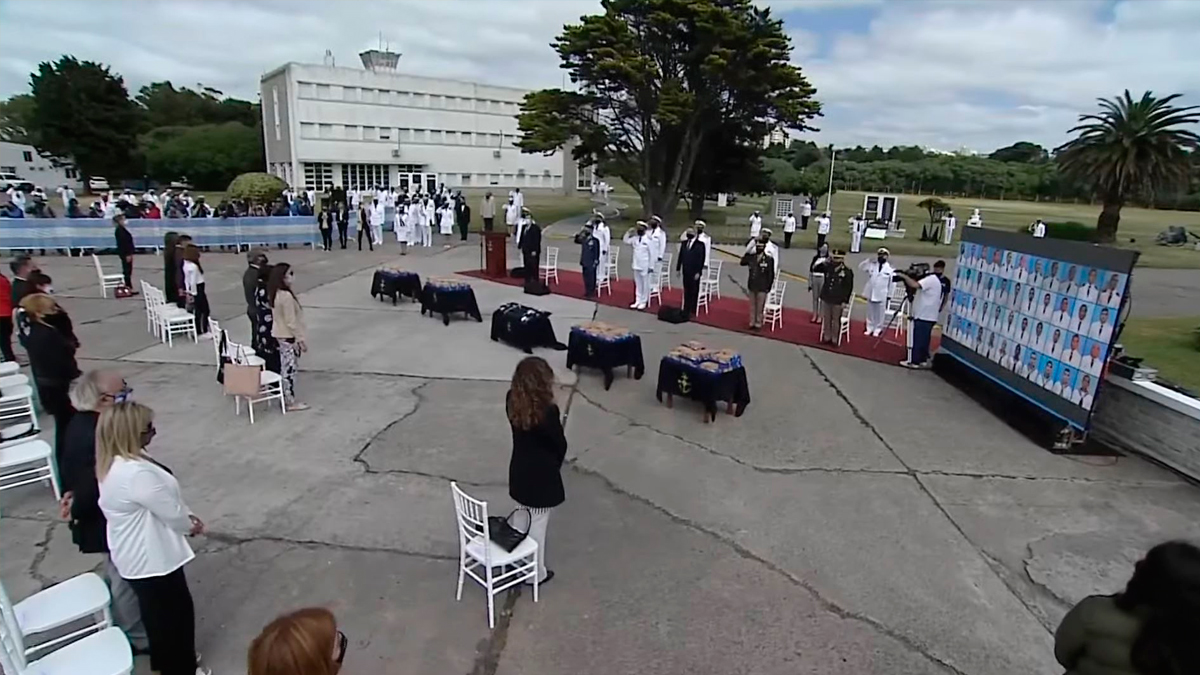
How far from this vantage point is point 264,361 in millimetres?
7938

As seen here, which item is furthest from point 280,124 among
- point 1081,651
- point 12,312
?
point 1081,651

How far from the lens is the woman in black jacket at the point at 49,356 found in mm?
5723

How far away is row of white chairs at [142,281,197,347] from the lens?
10.2 metres

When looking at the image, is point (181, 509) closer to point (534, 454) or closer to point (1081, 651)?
point (534, 454)

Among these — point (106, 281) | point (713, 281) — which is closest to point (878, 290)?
point (713, 281)

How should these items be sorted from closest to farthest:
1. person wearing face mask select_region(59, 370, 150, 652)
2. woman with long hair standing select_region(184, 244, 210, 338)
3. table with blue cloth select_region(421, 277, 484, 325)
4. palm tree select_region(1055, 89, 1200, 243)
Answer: person wearing face mask select_region(59, 370, 150, 652) < woman with long hair standing select_region(184, 244, 210, 338) < table with blue cloth select_region(421, 277, 484, 325) < palm tree select_region(1055, 89, 1200, 243)

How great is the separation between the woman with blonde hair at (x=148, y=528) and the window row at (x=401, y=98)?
5702 centimetres

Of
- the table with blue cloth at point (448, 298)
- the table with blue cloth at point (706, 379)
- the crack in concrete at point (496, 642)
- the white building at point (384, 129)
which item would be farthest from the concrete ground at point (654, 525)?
the white building at point (384, 129)

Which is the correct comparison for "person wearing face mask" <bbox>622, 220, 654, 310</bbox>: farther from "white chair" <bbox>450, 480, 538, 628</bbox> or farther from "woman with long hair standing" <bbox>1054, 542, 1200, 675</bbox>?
"woman with long hair standing" <bbox>1054, 542, 1200, 675</bbox>

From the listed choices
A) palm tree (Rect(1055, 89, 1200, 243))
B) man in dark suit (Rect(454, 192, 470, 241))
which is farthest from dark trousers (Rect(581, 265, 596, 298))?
palm tree (Rect(1055, 89, 1200, 243))

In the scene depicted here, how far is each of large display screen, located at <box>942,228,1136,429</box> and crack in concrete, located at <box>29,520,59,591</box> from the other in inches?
378

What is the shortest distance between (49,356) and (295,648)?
560 cm

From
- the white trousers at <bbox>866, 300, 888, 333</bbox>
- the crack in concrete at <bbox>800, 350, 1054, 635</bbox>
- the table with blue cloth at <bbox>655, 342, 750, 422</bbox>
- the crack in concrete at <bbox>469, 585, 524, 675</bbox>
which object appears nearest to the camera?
the crack in concrete at <bbox>469, 585, 524, 675</bbox>

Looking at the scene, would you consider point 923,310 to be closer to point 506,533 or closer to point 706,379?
point 706,379
